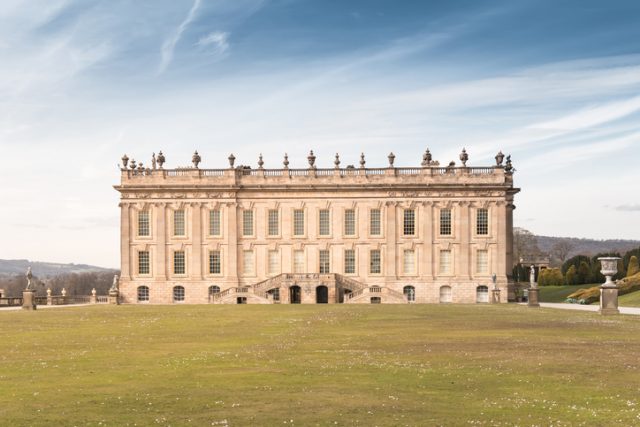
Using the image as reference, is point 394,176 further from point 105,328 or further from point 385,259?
point 105,328

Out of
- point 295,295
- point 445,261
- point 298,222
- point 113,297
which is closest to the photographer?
point 113,297

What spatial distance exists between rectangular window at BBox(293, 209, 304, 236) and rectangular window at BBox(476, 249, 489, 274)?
1604cm

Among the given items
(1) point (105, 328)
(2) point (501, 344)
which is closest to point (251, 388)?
(2) point (501, 344)

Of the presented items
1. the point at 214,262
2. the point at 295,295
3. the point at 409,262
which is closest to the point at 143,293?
the point at 214,262

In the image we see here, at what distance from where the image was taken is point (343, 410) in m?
13.6

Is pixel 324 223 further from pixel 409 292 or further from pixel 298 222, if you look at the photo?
pixel 409 292

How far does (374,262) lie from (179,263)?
58.3 feet

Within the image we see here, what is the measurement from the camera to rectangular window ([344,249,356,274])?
73.6 m

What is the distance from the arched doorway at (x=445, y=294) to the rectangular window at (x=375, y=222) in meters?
7.60

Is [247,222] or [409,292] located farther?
[247,222]

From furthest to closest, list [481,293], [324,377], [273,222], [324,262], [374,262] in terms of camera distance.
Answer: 1. [273,222]
2. [324,262]
3. [374,262]
4. [481,293]
5. [324,377]

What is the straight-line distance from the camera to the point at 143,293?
74250 millimetres

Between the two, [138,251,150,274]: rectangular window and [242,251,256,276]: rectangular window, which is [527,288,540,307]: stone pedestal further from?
[138,251,150,274]: rectangular window

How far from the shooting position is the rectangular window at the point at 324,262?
7362cm
